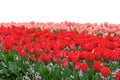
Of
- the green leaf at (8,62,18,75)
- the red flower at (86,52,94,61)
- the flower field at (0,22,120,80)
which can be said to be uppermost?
the red flower at (86,52,94,61)

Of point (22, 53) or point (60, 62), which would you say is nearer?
point (60, 62)

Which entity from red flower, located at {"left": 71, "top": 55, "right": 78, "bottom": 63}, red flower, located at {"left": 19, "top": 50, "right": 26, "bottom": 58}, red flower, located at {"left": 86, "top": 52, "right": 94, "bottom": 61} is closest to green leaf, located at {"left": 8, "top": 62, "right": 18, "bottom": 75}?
red flower, located at {"left": 19, "top": 50, "right": 26, "bottom": 58}

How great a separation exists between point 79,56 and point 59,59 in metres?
0.35

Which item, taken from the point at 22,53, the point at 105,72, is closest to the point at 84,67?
the point at 105,72

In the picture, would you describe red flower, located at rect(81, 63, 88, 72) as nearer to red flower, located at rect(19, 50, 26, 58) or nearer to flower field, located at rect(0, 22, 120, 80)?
flower field, located at rect(0, 22, 120, 80)

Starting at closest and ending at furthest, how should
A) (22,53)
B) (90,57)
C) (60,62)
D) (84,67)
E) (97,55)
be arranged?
(84,67), (90,57), (97,55), (60,62), (22,53)

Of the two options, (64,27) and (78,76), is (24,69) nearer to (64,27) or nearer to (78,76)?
(78,76)

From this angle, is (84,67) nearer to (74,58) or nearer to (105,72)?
(105,72)

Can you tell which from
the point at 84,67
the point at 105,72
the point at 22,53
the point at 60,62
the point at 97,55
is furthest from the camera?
the point at 22,53

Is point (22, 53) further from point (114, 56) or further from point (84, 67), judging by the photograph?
point (114, 56)

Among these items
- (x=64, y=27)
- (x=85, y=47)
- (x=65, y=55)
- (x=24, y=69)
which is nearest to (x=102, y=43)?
(x=85, y=47)

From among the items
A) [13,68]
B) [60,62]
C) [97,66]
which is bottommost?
[13,68]

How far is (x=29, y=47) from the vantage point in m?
7.13

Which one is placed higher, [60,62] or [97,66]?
[97,66]
